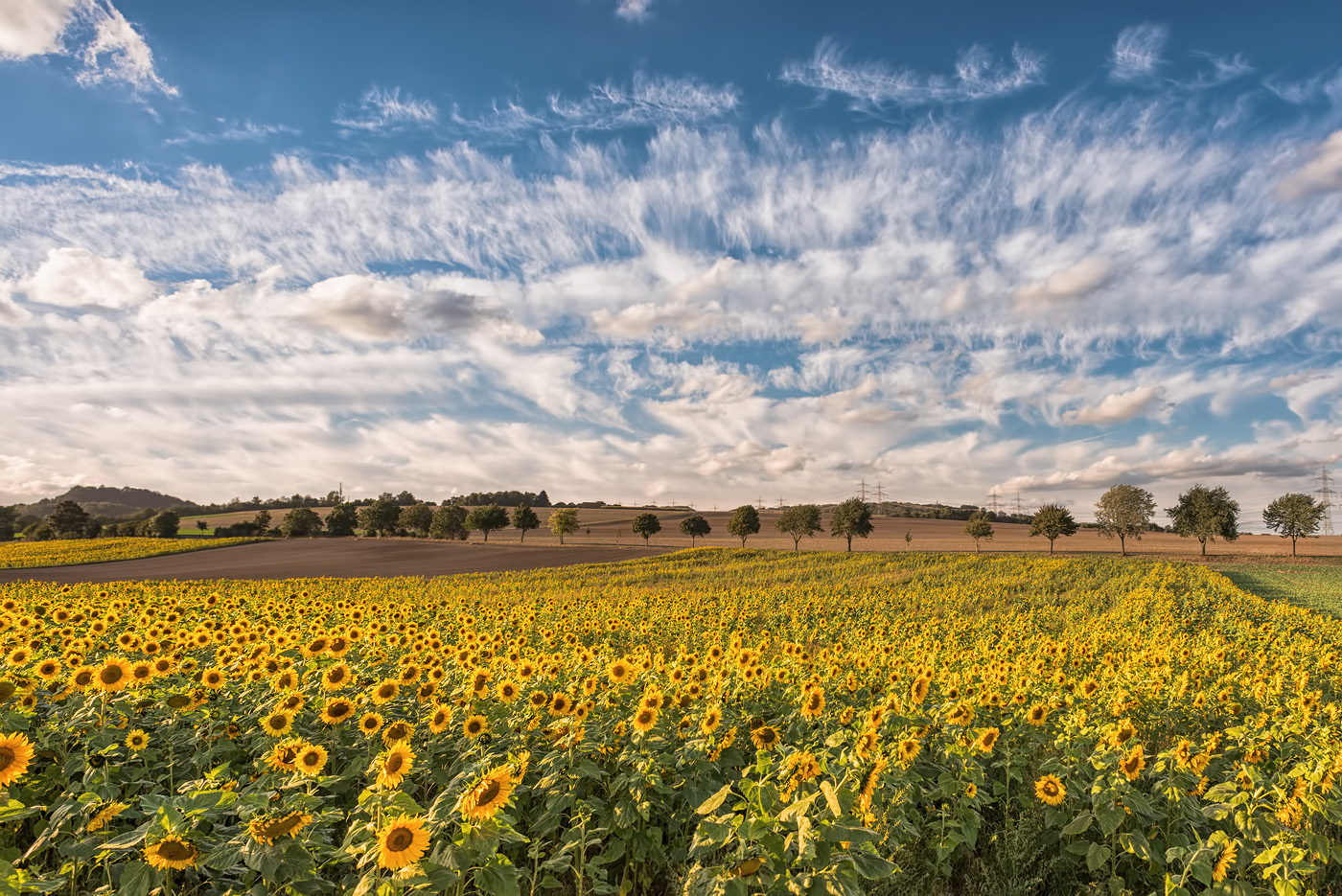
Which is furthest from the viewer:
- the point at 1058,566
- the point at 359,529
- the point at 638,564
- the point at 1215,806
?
the point at 359,529

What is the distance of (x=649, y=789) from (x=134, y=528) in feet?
424

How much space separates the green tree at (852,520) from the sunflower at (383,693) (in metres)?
86.5

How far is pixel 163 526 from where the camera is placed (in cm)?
9544

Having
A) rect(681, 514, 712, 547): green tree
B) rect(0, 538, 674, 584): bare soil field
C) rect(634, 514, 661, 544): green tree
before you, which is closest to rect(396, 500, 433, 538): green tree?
rect(0, 538, 674, 584): bare soil field

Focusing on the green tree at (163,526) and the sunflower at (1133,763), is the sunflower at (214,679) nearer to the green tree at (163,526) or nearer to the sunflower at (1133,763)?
the sunflower at (1133,763)

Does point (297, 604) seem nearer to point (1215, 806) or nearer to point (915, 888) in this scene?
point (915, 888)

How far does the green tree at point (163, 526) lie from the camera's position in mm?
95375

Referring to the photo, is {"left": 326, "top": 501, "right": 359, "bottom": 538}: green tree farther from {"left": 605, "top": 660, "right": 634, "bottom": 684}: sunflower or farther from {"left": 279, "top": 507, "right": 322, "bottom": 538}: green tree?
{"left": 605, "top": 660, "right": 634, "bottom": 684}: sunflower

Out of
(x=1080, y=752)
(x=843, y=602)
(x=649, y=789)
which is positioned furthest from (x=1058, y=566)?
(x=649, y=789)

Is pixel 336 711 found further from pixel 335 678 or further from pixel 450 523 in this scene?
pixel 450 523

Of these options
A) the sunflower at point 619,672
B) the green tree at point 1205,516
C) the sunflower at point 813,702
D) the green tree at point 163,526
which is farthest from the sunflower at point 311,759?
the green tree at point 163,526

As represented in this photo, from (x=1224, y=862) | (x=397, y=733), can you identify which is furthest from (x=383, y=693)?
(x=1224, y=862)

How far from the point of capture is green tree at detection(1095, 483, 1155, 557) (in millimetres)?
80688

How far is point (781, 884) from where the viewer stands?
9.27 feet
